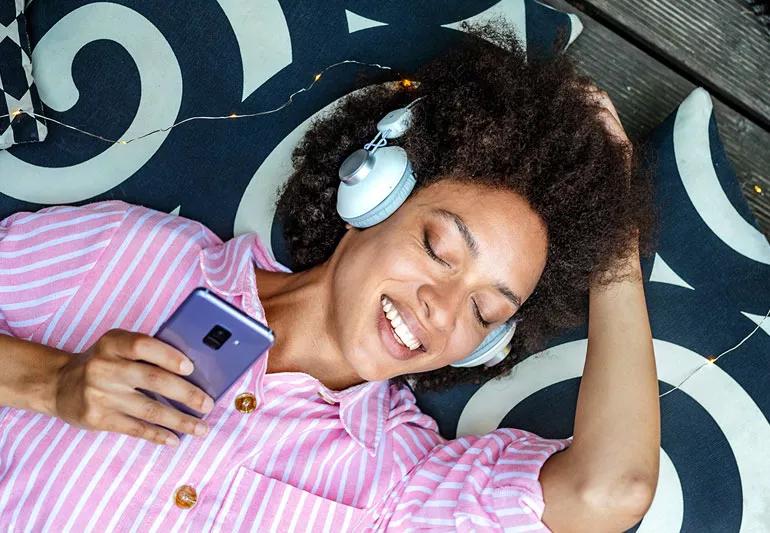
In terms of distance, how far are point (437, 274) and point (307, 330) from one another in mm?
300

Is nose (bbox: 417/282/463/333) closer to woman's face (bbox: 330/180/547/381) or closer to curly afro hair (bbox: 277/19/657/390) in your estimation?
woman's face (bbox: 330/180/547/381)

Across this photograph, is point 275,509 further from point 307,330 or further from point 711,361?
point 711,361

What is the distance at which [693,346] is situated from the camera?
1.54 meters

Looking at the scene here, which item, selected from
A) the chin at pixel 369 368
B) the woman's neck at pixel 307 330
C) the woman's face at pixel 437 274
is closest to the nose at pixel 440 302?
the woman's face at pixel 437 274

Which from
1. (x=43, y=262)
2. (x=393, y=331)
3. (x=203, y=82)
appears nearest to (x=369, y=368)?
(x=393, y=331)

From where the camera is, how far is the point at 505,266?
1.20 metres

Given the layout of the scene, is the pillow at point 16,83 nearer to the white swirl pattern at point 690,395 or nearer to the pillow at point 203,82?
the pillow at point 203,82

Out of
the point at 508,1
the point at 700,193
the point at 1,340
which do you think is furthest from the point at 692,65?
the point at 1,340

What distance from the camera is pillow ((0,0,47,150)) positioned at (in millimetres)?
1457

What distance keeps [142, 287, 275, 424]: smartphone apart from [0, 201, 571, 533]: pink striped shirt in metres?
0.28

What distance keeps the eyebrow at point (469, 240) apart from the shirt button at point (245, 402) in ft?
1.45

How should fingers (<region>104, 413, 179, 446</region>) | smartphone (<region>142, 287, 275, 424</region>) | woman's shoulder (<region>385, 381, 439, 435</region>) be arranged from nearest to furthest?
smartphone (<region>142, 287, 275, 424</region>), fingers (<region>104, 413, 179, 446</region>), woman's shoulder (<region>385, 381, 439, 435</region>)

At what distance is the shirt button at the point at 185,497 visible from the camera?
4.04 feet

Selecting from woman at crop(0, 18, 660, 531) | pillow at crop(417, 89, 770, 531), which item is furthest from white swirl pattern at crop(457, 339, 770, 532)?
woman at crop(0, 18, 660, 531)
